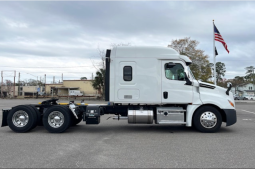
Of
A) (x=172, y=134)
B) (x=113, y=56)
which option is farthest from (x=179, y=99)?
(x=113, y=56)

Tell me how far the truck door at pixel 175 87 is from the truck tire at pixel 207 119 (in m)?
0.60

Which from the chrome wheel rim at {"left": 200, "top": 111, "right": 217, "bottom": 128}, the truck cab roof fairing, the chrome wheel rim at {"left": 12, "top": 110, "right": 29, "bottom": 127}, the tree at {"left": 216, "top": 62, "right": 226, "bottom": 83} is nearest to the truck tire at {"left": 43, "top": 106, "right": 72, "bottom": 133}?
the chrome wheel rim at {"left": 12, "top": 110, "right": 29, "bottom": 127}

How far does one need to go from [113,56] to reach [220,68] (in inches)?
3577

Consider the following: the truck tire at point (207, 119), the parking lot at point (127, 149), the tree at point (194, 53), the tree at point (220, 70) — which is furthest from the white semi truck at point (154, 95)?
the tree at point (220, 70)

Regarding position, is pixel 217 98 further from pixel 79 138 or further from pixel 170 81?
pixel 79 138

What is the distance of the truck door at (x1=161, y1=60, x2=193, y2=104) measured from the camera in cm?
866

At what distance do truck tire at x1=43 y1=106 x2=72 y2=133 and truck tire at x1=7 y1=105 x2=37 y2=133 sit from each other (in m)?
0.50

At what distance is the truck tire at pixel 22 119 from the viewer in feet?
28.4

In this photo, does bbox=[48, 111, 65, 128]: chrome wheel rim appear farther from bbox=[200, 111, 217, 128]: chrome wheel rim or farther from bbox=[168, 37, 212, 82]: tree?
bbox=[168, 37, 212, 82]: tree

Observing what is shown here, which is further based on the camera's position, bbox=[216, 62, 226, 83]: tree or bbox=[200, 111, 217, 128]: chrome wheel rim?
bbox=[216, 62, 226, 83]: tree

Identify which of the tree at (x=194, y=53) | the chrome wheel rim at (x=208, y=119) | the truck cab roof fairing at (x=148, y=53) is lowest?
the chrome wheel rim at (x=208, y=119)

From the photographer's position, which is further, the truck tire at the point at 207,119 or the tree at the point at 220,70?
the tree at the point at 220,70

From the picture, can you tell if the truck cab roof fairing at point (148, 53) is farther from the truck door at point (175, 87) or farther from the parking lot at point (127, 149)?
the parking lot at point (127, 149)

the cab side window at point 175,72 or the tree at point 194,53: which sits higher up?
the tree at point 194,53
